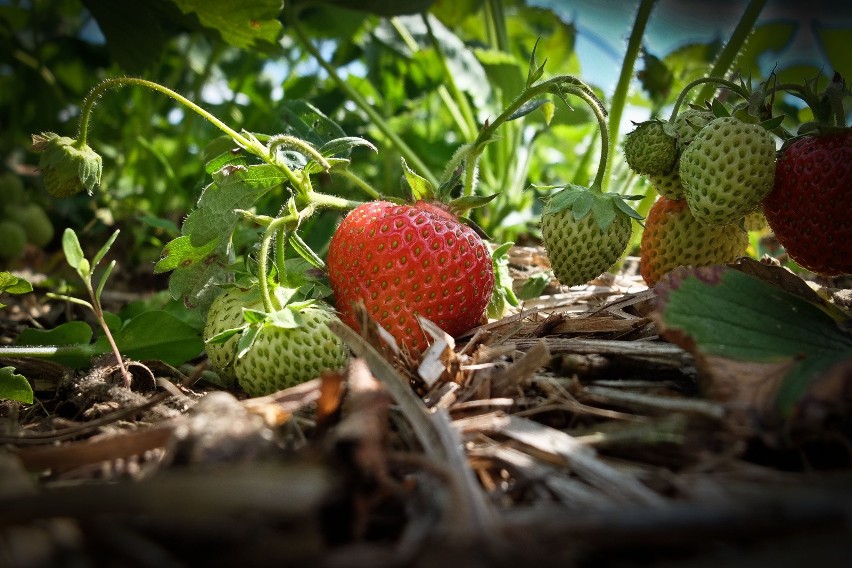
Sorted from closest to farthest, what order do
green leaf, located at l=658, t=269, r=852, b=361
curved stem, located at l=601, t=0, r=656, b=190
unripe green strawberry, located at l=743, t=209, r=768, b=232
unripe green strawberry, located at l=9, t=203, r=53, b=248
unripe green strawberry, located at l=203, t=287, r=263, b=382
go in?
1. green leaf, located at l=658, t=269, r=852, b=361
2. unripe green strawberry, located at l=203, t=287, r=263, b=382
3. unripe green strawberry, located at l=743, t=209, r=768, b=232
4. curved stem, located at l=601, t=0, r=656, b=190
5. unripe green strawberry, located at l=9, t=203, r=53, b=248

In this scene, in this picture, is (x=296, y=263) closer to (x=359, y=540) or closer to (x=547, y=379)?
(x=547, y=379)

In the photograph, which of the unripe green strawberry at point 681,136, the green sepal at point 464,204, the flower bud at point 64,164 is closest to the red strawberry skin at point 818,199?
the unripe green strawberry at point 681,136

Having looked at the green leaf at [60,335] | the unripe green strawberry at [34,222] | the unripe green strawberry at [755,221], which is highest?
the unripe green strawberry at [755,221]

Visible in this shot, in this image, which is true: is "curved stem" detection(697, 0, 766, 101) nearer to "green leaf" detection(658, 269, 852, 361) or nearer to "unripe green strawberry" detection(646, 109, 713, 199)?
"unripe green strawberry" detection(646, 109, 713, 199)

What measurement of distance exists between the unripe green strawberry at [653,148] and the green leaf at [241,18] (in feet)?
2.78

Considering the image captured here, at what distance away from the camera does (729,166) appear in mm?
1016

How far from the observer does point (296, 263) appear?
3.99 ft

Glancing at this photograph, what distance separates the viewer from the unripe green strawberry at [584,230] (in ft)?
3.64

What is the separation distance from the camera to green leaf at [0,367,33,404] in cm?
99

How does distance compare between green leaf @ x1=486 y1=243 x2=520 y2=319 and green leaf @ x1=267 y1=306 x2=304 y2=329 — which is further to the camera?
green leaf @ x1=486 y1=243 x2=520 y2=319

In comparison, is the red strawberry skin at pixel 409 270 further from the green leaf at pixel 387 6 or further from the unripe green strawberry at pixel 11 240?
the unripe green strawberry at pixel 11 240

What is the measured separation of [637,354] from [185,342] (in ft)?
2.38

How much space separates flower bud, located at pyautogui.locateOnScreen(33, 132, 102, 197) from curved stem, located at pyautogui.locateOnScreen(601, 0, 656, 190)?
0.92m

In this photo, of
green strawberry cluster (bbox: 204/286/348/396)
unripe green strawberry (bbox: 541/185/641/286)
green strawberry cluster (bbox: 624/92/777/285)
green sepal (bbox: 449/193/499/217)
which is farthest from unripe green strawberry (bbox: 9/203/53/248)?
green strawberry cluster (bbox: 624/92/777/285)
